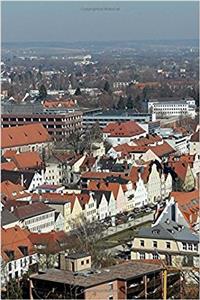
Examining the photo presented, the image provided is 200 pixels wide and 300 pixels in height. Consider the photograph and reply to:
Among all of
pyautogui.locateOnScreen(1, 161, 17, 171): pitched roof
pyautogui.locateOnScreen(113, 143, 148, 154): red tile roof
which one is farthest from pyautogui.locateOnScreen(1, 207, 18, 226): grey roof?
pyautogui.locateOnScreen(113, 143, 148, 154): red tile roof

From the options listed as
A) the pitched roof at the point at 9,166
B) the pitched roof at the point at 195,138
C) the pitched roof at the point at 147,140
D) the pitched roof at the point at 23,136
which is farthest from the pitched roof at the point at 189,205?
the pitched roof at the point at 23,136

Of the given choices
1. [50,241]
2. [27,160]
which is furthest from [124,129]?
[50,241]

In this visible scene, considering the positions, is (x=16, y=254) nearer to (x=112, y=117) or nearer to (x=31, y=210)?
(x=31, y=210)

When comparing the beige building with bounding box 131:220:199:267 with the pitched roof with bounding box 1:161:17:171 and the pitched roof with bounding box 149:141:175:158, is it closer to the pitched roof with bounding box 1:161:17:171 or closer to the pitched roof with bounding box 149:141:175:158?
the pitched roof with bounding box 1:161:17:171

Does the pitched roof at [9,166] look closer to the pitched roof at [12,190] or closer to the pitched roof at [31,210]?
the pitched roof at [12,190]

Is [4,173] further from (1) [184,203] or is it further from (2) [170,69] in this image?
(2) [170,69]

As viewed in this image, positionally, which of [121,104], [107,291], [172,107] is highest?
[107,291]
